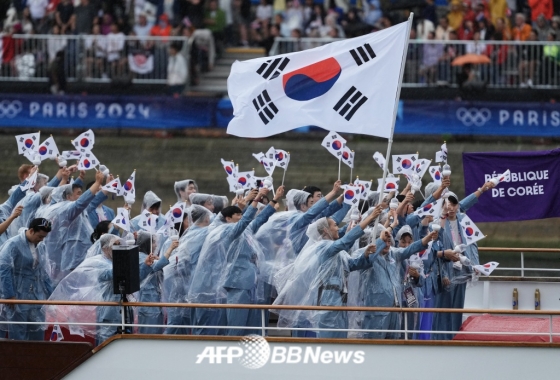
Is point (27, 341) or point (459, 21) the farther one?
point (459, 21)

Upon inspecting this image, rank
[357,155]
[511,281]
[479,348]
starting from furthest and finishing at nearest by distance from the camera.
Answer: [357,155] → [511,281] → [479,348]

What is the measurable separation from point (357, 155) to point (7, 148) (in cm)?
726

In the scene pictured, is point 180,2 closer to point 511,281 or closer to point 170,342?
point 511,281

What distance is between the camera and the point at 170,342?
39.0ft

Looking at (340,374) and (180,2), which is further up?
(180,2)

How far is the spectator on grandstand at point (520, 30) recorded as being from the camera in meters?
24.0

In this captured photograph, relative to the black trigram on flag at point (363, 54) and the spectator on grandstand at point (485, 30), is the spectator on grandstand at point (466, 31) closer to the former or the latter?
the spectator on grandstand at point (485, 30)

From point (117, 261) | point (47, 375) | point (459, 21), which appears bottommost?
point (47, 375)

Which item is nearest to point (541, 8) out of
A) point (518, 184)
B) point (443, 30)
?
point (443, 30)

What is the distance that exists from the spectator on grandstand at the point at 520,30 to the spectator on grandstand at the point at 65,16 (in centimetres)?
911

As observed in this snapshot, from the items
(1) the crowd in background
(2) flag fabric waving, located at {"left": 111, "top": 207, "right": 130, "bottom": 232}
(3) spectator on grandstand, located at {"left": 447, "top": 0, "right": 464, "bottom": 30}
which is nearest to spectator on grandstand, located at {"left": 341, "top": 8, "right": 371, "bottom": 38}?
(1) the crowd in background

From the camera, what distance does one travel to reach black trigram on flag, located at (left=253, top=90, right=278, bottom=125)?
12.4 metres

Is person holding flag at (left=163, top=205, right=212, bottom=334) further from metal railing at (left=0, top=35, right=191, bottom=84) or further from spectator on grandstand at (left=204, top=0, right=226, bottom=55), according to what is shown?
spectator on grandstand at (left=204, top=0, right=226, bottom=55)

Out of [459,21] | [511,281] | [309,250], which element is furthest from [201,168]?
[309,250]
